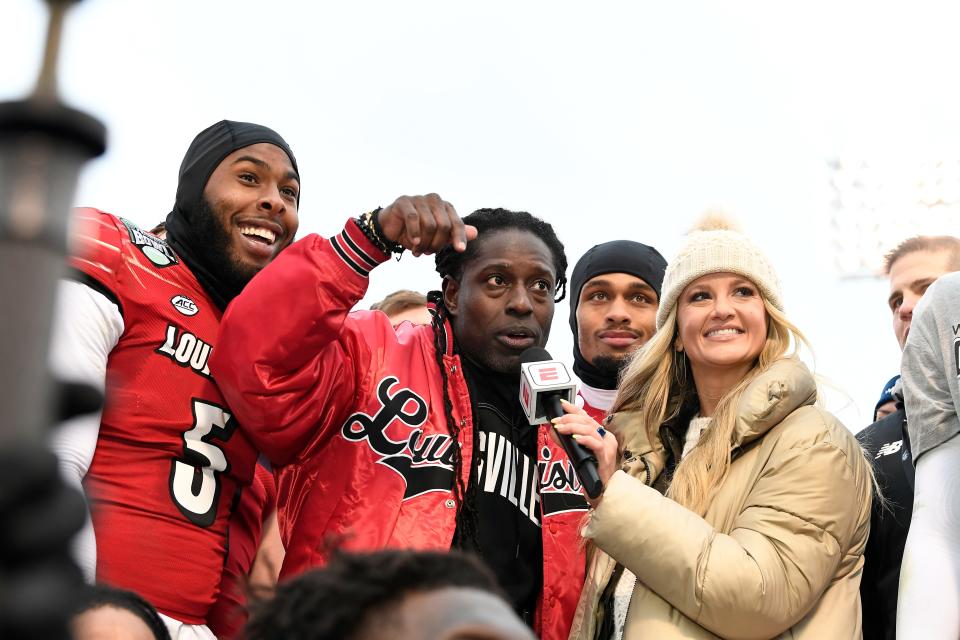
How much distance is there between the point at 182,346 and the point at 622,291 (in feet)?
6.89

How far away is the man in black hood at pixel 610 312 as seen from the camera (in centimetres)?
453

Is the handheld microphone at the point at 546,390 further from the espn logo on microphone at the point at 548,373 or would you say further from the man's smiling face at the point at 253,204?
the man's smiling face at the point at 253,204

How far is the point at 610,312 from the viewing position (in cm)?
461

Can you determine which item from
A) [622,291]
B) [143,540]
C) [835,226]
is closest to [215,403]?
[143,540]

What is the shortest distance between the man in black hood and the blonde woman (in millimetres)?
670

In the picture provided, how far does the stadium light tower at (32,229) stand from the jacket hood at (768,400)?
113 inches

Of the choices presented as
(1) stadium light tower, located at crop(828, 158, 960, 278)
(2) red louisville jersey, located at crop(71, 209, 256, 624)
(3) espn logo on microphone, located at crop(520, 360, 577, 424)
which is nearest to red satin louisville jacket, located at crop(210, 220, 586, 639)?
(2) red louisville jersey, located at crop(71, 209, 256, 624)

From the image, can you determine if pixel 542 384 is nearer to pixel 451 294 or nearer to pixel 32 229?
pixel 451 294

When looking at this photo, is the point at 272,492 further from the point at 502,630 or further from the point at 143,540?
the point at 502,630

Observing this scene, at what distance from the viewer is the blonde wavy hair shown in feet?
10.7

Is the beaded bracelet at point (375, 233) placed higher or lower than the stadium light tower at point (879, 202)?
lower

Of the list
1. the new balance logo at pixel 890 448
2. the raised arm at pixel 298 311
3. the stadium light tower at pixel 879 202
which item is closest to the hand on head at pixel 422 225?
the raised arm at pixel 298 311

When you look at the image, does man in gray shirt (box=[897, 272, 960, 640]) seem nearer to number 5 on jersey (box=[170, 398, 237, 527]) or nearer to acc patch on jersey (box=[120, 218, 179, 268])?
number 5 on jersey (box=[170, 398, 237, 527])

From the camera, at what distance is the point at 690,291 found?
370 cm
